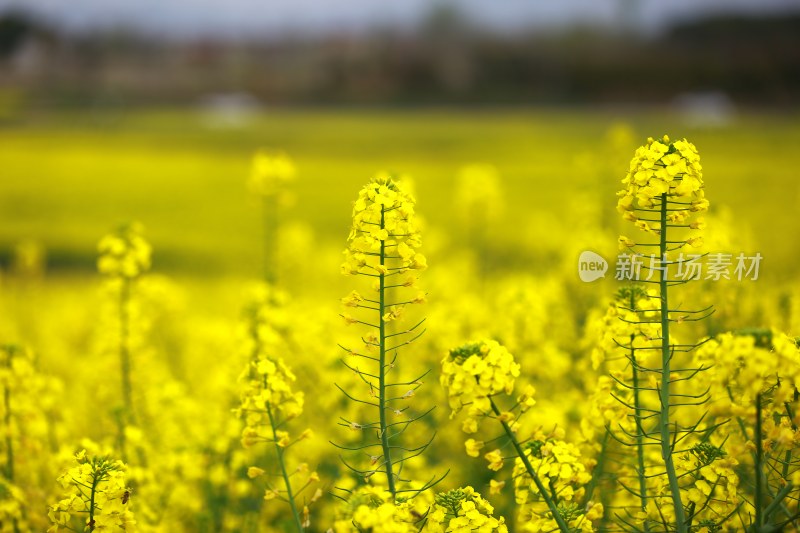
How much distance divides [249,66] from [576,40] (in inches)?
200

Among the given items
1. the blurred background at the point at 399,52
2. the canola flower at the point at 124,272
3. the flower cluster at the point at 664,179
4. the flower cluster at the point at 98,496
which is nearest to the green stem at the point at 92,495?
the flower cluster at the point at 98,496

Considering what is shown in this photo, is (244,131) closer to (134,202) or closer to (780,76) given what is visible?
(134,202)

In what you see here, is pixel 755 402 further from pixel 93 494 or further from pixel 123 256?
pixel 123 256

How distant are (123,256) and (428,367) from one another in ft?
6.67

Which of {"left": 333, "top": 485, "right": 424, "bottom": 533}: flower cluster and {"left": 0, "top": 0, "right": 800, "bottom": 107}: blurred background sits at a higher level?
{"left": 0, "top": 0, "right": 800, "bottom": 107}: blurred background

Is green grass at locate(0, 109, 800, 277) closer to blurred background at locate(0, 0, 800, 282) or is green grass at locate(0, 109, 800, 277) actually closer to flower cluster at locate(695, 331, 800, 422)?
blurred background at locate(0, 0, 800, 282)

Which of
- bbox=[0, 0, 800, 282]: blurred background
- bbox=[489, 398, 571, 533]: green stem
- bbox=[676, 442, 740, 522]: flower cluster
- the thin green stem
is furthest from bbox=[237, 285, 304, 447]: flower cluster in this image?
bbox=[0, 0, 800, 282]: blurred background

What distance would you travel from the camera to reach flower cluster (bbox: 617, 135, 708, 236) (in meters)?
2.55

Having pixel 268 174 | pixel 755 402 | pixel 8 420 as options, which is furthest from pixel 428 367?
pixel 755 402

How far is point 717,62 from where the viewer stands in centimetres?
1027

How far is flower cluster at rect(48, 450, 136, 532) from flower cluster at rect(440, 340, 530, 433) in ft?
4.01

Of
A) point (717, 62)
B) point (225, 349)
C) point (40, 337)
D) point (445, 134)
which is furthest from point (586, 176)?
point (445, 134)

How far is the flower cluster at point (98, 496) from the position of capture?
265 centimetres

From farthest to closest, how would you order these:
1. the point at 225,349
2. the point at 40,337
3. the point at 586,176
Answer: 1. the point at 40,337
2. the point at 586,176
3. the point at 225,349
